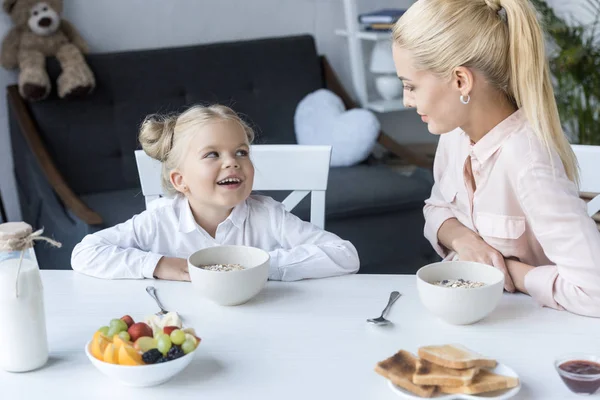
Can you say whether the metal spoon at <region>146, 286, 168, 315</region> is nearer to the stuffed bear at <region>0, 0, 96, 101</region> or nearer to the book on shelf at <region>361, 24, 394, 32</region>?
the stuffed bear at <region>0, 0, 96, 101</region>

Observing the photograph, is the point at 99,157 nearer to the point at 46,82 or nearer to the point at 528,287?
the point at 46,82

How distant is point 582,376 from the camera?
0.99 m

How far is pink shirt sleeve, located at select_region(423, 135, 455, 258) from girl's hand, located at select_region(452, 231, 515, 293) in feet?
0.40

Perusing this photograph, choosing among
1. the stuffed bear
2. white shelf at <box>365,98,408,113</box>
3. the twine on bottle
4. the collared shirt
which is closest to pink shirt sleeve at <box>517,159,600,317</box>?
the collared shirt

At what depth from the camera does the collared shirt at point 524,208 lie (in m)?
1.27

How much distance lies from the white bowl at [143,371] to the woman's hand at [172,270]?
1.32 ft

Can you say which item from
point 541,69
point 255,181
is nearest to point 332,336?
point 541,69

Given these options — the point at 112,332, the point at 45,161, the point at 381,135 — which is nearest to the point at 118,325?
the point at 112,332

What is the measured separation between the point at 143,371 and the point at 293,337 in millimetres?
268

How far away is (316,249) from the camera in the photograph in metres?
1.50

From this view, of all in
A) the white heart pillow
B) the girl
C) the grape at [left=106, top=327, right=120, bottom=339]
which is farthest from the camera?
the white heart pillow

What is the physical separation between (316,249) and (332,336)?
33cm

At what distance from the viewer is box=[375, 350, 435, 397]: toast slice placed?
3.23 ft

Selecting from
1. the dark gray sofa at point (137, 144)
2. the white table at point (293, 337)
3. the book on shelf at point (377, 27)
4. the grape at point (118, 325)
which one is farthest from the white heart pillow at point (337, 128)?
the grape at point (118, 325)
